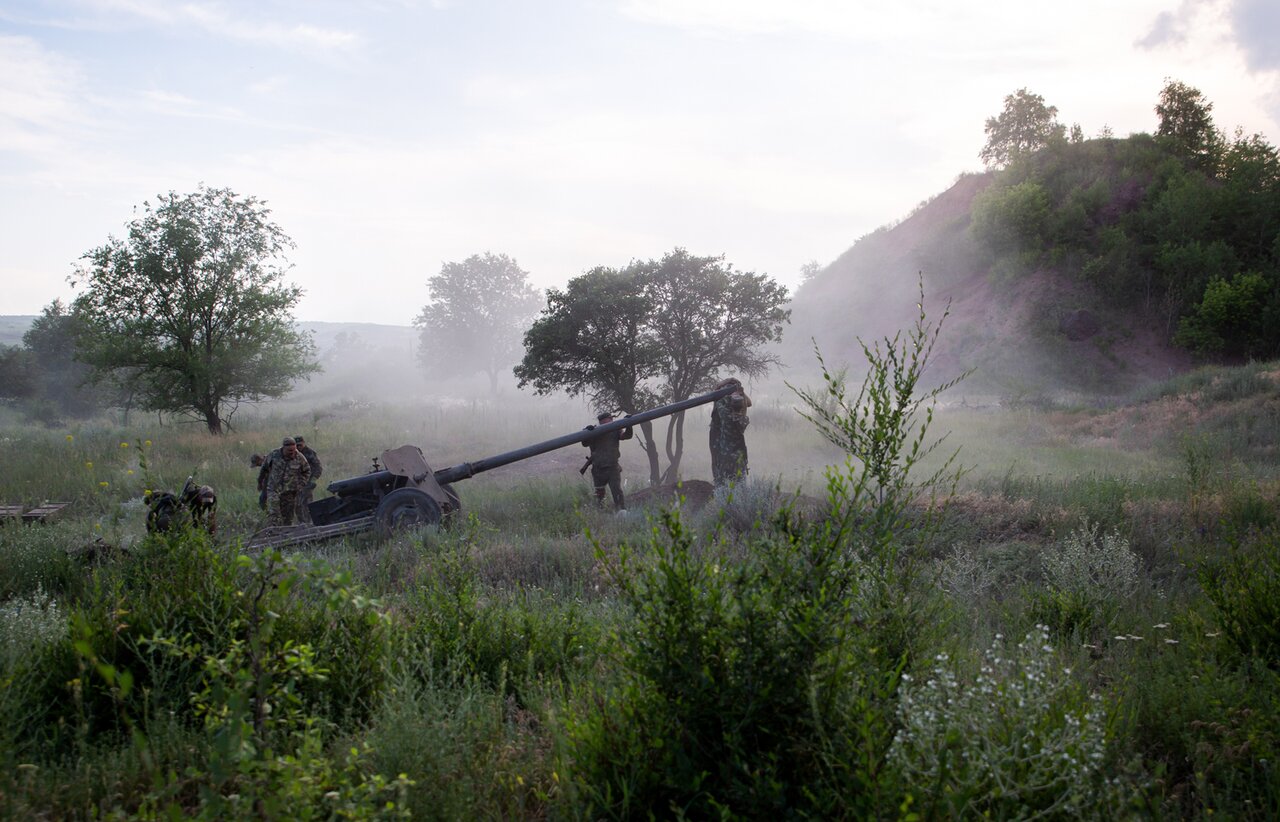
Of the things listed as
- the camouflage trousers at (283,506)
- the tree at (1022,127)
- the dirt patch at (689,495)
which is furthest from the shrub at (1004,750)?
the tree at (1022,127)

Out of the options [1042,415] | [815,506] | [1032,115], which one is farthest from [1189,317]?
[815,506]

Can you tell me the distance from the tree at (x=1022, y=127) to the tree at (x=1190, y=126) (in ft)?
16.8

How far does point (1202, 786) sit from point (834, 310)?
50686mm

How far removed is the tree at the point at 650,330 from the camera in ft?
47.4

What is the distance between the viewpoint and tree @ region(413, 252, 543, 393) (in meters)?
51.8

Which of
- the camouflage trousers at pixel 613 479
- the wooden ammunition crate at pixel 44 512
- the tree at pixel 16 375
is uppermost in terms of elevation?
the tree at pixel 16 375

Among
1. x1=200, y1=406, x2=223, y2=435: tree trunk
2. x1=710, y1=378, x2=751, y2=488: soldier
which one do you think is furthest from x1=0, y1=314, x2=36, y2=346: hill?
x1=710, y1=378, x2=751, y2=488: soldier

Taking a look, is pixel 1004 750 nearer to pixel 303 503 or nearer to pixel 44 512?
pixel 303 503

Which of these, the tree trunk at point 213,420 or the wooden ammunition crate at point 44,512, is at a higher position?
the tree trunk at point 213,420

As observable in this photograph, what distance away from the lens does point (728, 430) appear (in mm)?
11562

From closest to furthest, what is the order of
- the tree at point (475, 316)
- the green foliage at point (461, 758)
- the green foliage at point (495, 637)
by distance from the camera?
the green foliage at point (461, 758) → the green foliage at point (495, 637) → the tree at point (475, 316)

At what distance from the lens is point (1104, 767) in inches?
124

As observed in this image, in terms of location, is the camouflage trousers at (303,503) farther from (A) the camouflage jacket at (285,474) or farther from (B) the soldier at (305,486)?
(A) the camouflage jacket at (285,474)

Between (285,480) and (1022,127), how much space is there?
46329mm
